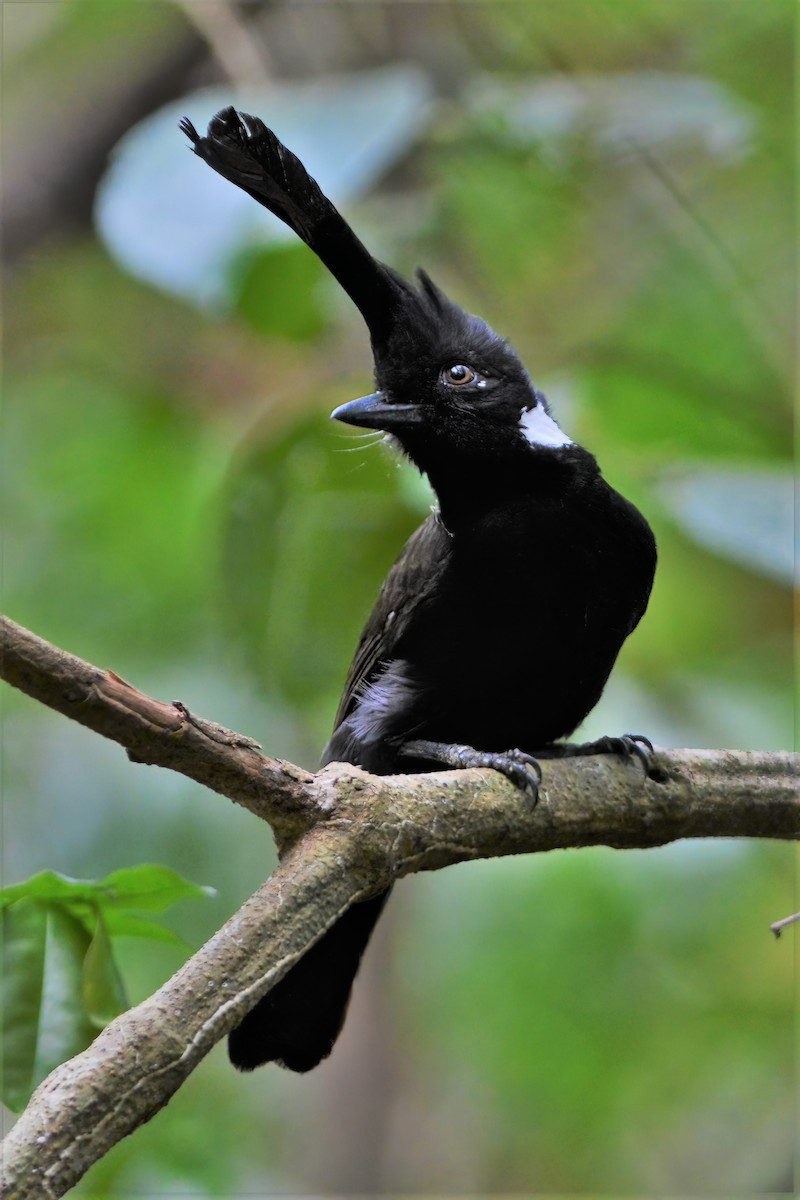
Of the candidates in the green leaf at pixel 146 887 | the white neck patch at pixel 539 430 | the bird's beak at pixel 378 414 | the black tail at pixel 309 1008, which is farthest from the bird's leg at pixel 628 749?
the green leaf at pixel 146 887

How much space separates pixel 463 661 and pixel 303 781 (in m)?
1.04

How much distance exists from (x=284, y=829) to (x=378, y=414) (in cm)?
124

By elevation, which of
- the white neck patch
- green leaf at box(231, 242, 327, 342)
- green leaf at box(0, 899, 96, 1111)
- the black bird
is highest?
green leaf at box(231, 242, 327, 342)

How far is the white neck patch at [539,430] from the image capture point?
124 inches

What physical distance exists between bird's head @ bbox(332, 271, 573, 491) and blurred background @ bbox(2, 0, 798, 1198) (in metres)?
0.36

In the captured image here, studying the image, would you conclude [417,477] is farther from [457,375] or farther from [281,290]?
[281,290]

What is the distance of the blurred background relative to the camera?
3.86 metres

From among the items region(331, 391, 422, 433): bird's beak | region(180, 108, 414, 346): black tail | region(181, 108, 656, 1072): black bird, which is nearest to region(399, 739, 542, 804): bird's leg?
region(181, 108, 656, 1072): black bird

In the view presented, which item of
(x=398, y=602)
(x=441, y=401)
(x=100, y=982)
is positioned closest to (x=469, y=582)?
(x=398, y=602)

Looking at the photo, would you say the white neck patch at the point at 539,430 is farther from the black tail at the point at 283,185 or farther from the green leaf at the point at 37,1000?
the green leaf at the point at 37,1000

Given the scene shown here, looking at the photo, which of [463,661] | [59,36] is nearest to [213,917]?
[463,661]

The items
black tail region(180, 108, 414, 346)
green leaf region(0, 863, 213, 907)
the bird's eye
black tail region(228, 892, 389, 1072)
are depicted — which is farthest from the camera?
the bird's eye

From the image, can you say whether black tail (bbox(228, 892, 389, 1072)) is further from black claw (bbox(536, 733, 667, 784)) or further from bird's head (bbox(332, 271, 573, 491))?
bird's head (bbox(332, 271, 573, 491))

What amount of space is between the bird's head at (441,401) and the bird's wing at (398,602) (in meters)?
0.20
